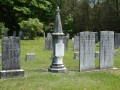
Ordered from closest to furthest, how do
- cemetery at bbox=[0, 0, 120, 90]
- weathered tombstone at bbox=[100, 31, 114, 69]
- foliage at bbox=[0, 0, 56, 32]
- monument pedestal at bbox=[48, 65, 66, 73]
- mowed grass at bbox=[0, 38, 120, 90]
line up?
mowed grass at bbox=[0, 38, 120, 90] → cemetery at bbox=[0, 0, 120, 90] → monument pedestal at bbox=[48, 65, 66, 73] → weathered tombstone at bbox=[100, 31, 114, 69] → foliage at bbox=[0, 0, 56, 32]

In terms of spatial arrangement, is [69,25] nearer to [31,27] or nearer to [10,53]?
[31,27]

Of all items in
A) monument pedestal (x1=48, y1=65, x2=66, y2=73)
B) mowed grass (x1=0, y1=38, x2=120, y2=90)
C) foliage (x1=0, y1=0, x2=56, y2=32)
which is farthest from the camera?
foliage (x1=0, y1=0, x2=56, y2=32)

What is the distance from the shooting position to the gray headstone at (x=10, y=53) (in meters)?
9.64

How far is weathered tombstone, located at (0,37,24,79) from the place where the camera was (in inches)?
379

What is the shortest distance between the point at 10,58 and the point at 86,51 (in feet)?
11.7

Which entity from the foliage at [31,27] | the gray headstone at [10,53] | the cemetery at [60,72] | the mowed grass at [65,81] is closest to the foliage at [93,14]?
the foliage at [31,27]

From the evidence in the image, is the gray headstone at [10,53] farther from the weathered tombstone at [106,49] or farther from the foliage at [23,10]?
the foliage at [23,10]

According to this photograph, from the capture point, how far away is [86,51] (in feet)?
36.8

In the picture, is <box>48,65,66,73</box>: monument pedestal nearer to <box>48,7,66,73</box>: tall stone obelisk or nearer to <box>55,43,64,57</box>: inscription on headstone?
<box>48,7,66,73</box>: tall stone obelisk

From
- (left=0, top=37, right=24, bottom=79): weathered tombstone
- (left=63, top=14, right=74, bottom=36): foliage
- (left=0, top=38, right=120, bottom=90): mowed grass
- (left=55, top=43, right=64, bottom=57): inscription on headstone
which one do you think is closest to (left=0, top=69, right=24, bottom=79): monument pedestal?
(left=0, top=37, right=24, bottom=79): weathered tombstone

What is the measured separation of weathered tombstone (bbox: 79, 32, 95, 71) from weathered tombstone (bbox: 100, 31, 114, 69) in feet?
1.98

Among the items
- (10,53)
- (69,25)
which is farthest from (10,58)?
(69,25)

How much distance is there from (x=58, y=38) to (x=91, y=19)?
4213 cm

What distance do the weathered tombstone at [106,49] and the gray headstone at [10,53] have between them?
4235 millimetres
